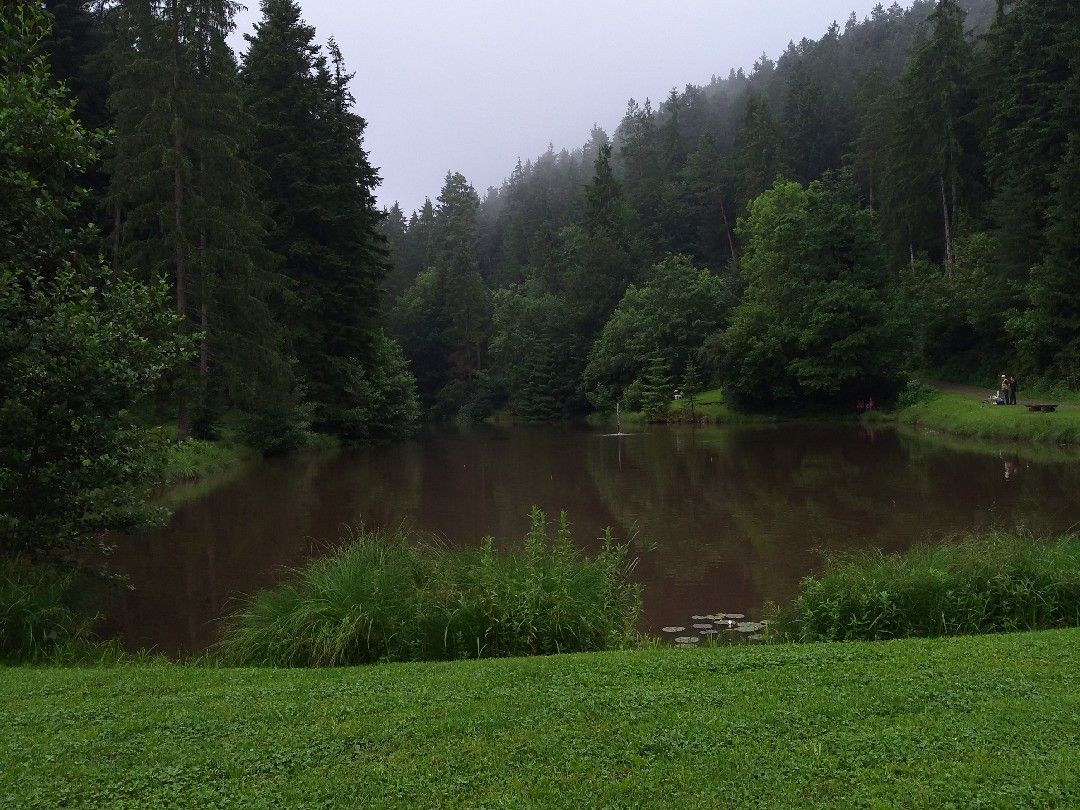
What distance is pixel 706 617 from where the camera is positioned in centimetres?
867

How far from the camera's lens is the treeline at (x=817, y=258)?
3581 cm

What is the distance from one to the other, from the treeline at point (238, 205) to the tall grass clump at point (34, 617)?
12.0 metres

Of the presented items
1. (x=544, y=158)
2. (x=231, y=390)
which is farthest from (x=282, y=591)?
(x=544, y=158)

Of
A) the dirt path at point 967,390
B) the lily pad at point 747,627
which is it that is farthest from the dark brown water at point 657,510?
the dirt path at point 967,390

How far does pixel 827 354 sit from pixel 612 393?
18980mm

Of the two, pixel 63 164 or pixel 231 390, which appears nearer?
pixel 63 164

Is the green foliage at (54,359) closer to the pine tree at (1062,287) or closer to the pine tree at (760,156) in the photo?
the pine tree at (1062,287)

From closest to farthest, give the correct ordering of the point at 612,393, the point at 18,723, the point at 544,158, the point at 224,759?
1. the point at 224,759
2. the point at 18,723
3. the point at 612,393
4. the point at 544,158

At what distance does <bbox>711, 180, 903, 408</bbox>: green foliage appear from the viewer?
38.9 metres

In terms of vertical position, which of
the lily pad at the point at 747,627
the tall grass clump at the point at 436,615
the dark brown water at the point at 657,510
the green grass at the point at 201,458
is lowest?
the lily pad at the point at 747,627

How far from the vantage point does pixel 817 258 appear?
4125 cm

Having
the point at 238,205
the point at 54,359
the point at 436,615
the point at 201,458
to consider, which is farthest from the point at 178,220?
the point at 436,615

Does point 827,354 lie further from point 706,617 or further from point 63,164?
point 63,164

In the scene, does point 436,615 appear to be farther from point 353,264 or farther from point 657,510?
point 353,264
